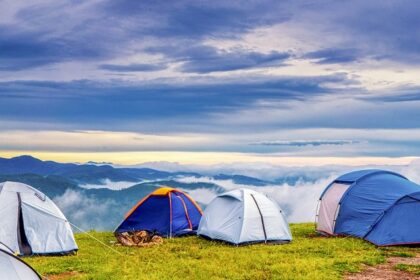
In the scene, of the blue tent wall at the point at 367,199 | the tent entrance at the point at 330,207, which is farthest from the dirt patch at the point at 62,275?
the tent entrance at the point at 330,207

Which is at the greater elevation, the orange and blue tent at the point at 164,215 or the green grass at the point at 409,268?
the orange and blue tent at the point at 164,215

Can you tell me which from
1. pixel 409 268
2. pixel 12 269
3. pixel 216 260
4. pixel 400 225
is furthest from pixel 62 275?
pixel 400 225

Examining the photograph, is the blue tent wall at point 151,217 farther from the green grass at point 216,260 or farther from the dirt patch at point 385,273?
the dirt patch at point 385,273

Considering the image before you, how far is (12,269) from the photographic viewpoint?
11.2m

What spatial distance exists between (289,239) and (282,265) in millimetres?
5085

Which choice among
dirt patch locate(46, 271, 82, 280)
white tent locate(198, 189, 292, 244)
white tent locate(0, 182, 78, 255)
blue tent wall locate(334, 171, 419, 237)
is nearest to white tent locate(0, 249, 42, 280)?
dirt patch locate(46, 271, 82, 280)

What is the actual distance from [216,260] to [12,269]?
8491mm

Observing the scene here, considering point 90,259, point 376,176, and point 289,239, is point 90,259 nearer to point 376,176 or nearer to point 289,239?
point 289,239

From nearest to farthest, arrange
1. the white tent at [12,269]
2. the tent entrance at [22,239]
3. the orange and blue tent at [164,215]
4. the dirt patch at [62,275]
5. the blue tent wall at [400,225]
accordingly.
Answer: the white tent at [12,269] → the dirt patch at [62,275] → the tent entrance at [22,239] → the blue tent wall at [400,225] → the orange and blue tent at [164,215]

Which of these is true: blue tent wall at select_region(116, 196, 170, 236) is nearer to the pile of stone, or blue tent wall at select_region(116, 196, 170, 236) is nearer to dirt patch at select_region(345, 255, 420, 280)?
the pile of stone

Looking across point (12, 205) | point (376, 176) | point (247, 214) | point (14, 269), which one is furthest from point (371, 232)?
point (14, 269)

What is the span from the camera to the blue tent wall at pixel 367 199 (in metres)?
23.7

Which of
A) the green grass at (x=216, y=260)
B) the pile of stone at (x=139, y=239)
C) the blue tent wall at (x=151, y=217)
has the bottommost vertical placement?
the green grass at (x=216, y=260)

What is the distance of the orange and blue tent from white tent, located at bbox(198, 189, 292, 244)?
4.31ft
